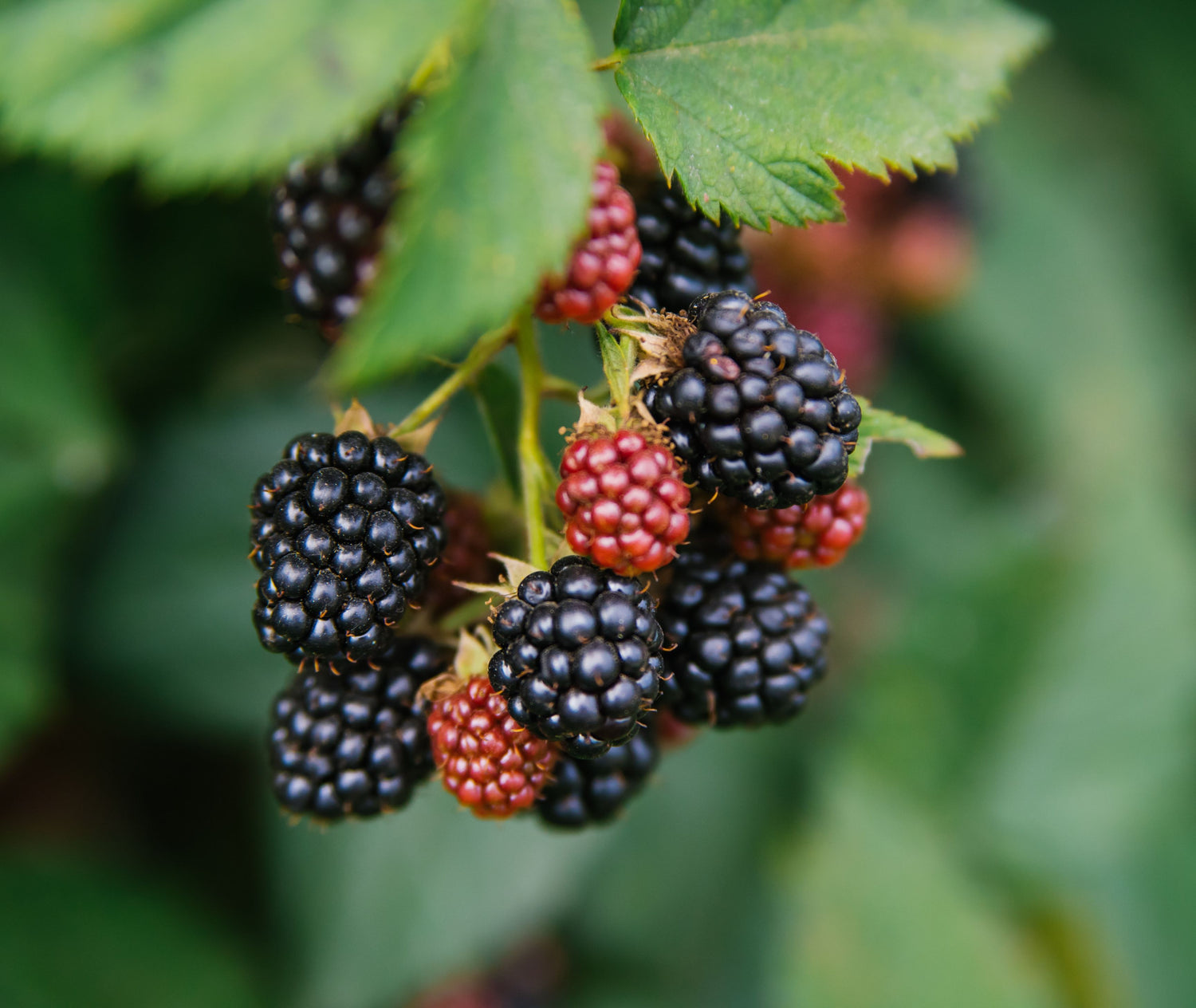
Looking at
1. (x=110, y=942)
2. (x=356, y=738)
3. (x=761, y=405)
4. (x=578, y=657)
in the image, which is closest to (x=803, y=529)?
(x=761, y=405)

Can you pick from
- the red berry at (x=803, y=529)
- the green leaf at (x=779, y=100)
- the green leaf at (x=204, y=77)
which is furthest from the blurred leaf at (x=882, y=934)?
the green leaf at (x=204, y=77)

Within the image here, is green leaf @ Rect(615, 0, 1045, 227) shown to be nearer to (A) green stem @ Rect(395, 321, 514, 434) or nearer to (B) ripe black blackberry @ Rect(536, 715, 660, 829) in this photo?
(A) green stem @ Rect(395, 321, 514, 434)

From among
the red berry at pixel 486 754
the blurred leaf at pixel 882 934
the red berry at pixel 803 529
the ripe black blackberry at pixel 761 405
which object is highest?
the ripe black blackberry at pixel 761 405

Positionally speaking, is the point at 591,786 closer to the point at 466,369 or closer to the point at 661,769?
the point at 466,369

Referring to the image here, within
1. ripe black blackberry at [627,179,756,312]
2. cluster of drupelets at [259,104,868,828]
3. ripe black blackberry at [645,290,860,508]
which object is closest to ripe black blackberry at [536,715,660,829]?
cluster of drupelets at [259,104,868,828]

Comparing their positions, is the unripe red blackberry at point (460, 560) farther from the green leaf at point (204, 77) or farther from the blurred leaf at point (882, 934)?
the blurred leaf at point (882, 934)
